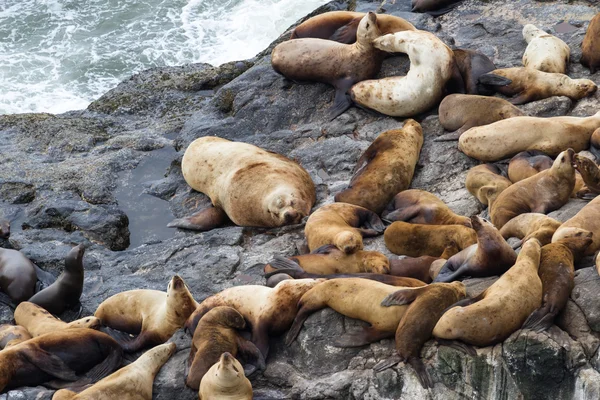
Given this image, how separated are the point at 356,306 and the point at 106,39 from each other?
14.7 meters

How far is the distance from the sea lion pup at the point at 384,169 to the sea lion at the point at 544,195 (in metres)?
1.36

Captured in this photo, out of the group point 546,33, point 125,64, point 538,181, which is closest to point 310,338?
point 538,181

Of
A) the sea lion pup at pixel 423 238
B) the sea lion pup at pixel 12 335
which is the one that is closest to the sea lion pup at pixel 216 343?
the sea lion pup at pixel 423 238

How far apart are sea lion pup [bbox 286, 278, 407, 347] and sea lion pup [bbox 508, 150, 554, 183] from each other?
9.05 ft

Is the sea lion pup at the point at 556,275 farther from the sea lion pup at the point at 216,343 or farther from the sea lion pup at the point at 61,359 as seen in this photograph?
the sea lion pup at the point at 61,359

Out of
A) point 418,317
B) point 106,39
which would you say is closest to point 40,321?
point 418,317

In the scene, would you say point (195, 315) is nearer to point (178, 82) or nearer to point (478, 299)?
point (478, 299)

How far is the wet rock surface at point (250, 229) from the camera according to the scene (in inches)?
243

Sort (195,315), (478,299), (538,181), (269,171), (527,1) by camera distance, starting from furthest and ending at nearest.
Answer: (527,1) < (269,171) < (538,181) < (195,315) < (478,299)

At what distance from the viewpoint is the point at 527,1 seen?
13.0 m

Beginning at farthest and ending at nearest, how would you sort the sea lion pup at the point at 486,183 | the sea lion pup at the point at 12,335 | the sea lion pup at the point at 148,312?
the sea lion pup at the point at 486,183, the sea lion pup at the point at 12,335, the sea lion pup at the point at 148,312

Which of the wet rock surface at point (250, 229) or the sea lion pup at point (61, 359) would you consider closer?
the wet rock surface at point (250, 229)

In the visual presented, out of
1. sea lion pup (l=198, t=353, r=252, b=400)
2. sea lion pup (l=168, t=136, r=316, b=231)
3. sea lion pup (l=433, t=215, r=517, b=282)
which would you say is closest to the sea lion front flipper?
sea lion pup (l=168, t=136, r=316, b=231)

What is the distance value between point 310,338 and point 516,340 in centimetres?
158
